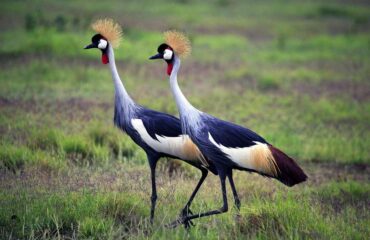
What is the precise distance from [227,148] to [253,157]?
0.22 m

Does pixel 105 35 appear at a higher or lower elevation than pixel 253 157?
higher

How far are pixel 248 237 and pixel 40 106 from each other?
549 cm

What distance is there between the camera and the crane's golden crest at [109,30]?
243 inches

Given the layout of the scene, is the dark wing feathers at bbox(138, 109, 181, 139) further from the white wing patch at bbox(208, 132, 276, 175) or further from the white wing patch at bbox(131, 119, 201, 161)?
the white wing patch at bbox(208, 132, 276, 175)

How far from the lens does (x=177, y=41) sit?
5719 millimetres

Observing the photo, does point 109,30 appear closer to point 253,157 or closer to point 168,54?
→ point 168,54

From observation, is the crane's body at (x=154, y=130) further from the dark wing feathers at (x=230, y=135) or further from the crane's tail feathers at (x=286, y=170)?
the crane's tail feathers at (x=286, y=170)

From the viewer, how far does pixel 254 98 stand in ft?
39.9

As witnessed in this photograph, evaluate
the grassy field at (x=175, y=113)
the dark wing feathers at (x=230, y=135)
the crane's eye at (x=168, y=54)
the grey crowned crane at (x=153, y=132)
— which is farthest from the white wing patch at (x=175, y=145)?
the crane's eye at (x=168, y=54)

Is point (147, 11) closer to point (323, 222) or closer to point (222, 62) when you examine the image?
point (222, 62)

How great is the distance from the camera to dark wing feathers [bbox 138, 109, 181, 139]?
579 cm

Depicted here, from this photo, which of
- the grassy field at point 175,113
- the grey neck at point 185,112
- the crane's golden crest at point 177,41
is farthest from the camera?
the crane's golden crest at point 177,41

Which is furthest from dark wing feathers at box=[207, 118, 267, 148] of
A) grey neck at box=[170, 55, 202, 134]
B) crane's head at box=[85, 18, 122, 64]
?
crane's head at box=[85, 18, 122, 64]

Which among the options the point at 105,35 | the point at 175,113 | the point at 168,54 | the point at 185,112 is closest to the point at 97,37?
the point at 105,35
